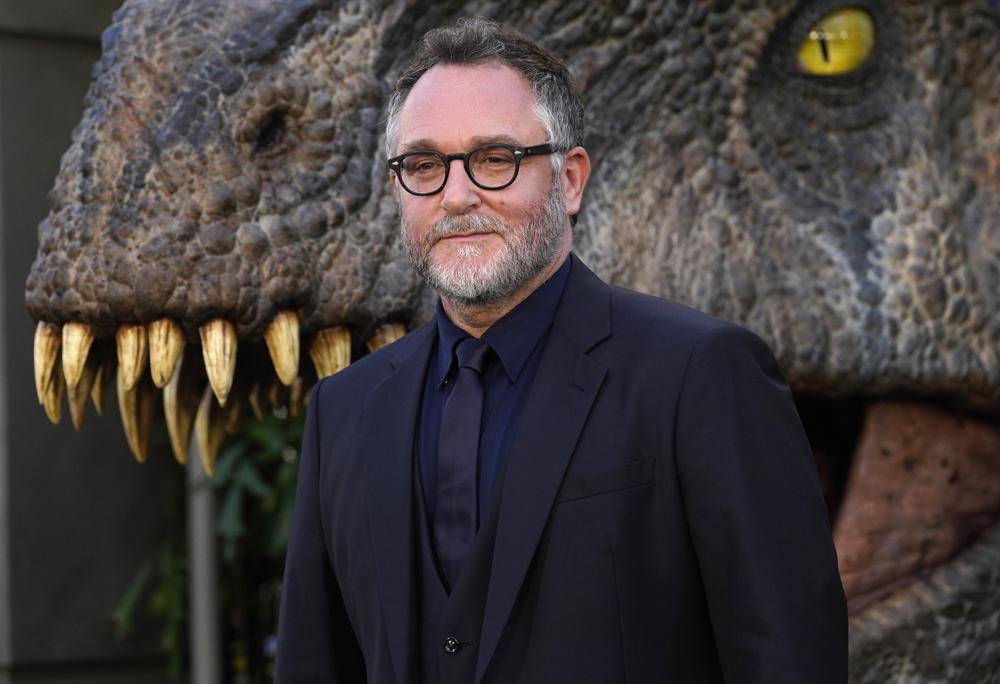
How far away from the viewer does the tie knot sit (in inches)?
68.8

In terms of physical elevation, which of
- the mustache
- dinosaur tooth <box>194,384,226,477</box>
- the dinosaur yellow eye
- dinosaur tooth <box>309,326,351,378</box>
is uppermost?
the dinosaur yellow eye

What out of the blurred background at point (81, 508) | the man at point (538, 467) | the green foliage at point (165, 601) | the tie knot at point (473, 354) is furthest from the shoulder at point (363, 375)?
the green foliage at point (165, 601)

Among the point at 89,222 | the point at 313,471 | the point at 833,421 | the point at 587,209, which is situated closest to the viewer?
the point at 313,471

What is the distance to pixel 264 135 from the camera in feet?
7.02

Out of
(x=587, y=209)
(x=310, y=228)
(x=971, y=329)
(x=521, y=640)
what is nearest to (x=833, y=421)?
(x=971, y=329)

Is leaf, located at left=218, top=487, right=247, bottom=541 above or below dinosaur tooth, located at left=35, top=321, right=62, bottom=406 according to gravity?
below

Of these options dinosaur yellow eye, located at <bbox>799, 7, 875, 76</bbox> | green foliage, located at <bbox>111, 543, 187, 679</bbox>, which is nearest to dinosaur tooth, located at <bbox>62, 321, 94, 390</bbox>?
dinosaur yellow eye, located at <bbox>799, 7, 875, 76</bbox>

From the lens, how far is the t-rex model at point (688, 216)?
6.86ft

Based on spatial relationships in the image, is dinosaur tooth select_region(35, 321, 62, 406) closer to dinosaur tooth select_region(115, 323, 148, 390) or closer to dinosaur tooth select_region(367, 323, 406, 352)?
dinosaur tooth select_region(115, 323, 148, 390)

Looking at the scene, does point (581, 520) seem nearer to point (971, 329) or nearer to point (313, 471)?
point (313, 471)

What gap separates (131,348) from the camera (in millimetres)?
2072

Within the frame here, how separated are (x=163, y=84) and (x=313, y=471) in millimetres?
535

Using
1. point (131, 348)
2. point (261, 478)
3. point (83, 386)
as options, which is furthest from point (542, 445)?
point (261, 478)

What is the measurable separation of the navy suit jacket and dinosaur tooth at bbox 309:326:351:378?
43 centimetres
